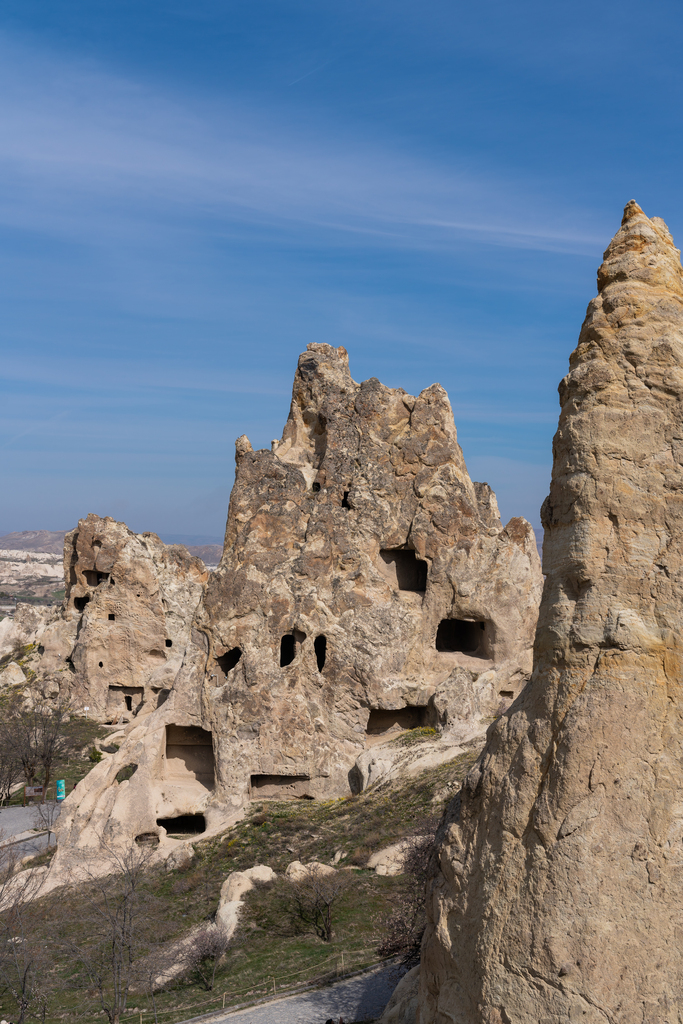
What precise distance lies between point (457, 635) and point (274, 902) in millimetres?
12411

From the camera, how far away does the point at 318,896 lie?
56.0ft

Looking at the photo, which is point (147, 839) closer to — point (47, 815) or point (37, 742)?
point (47, 815)

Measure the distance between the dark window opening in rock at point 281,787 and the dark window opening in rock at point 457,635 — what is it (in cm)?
629

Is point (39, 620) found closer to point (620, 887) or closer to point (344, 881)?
point (344, 881)

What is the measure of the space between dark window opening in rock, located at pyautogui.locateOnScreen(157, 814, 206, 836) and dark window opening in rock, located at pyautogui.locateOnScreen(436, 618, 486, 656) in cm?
870

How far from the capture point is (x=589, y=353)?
7.09m

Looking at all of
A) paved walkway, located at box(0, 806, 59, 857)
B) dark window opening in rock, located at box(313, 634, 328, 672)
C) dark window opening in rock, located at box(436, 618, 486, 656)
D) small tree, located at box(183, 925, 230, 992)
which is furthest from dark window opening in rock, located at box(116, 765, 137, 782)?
dark window opening in rock, located at box(436, 618, 486, 656)

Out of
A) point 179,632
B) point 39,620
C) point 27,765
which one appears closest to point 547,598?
point 27,765

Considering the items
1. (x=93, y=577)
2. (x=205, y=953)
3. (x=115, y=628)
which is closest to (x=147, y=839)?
(x=205, y=953)

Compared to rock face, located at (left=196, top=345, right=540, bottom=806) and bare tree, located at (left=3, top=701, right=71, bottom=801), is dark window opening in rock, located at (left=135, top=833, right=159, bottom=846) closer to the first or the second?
rock face, located at (left=196, top=345, right=540, bottom=806)

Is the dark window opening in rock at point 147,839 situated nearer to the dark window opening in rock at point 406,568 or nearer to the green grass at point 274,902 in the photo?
Answer: the green grass at point 274,902

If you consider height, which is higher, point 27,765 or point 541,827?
point 541,827

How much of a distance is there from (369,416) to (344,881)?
1368cm

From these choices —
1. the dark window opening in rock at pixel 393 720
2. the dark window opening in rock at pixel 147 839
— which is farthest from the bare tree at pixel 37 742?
the dark window opening in rock at pixel 393 720
